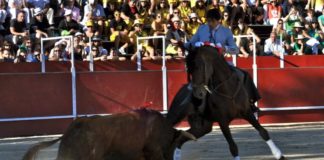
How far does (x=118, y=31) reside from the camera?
16.0 meters

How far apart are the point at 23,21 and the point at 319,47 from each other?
22.6 ft

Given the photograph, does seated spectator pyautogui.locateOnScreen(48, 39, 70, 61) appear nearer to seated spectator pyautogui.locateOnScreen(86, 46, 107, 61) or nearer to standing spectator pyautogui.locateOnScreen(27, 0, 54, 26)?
seated spectator pyautogui.locateOnScreen(86, 46, 107, 61)

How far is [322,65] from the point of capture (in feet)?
54.2

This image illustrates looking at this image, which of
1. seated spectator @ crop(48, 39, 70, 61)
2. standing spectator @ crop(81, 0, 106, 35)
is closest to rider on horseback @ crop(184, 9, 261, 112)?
seated spectator @ crop(48, 39, 70, 61)

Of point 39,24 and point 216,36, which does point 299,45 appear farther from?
point 216,36

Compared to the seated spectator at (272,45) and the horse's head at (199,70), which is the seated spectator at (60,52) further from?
the horse's head at (199,70)

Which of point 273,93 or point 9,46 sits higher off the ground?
Answer: point 9,46

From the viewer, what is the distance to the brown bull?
535 cm

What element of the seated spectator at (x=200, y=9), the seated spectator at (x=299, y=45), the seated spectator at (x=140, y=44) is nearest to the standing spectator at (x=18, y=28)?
the seated spectator at (x=140, y=44)

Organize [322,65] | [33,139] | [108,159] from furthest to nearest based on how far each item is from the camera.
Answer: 1. [322,65]
2. [33,139]
3. [108,159]

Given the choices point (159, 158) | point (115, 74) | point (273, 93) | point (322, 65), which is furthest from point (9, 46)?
point (159, 158)

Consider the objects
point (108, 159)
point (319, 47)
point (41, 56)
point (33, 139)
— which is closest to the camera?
point (108, 159)

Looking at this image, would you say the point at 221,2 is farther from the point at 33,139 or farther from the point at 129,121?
the point at 129,121

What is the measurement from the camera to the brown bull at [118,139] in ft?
17.5
